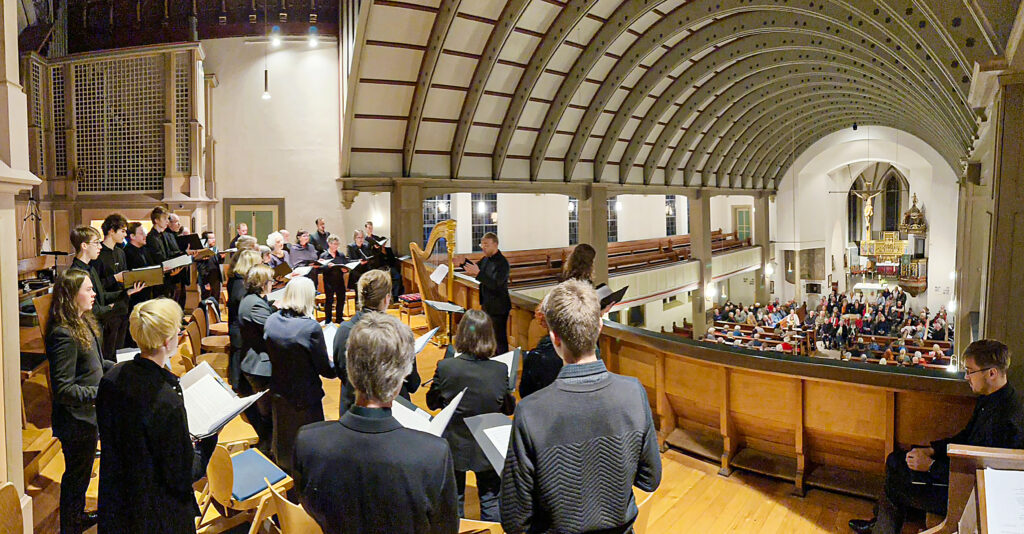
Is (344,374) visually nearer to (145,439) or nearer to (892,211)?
(145,439)

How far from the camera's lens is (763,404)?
416cm

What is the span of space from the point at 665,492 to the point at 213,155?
14908 mm

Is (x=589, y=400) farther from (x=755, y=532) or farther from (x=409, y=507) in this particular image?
(x=755, y=532)

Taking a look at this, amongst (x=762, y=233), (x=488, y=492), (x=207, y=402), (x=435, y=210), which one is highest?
(x=435, y=210)

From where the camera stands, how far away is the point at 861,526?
136 inches

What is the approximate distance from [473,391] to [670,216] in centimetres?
2703

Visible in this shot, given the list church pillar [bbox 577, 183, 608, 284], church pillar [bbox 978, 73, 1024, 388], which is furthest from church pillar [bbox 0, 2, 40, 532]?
church pillar [bbox 577, 183, 608, 284]

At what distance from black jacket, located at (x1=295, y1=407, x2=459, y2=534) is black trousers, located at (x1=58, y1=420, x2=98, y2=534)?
7.47 feet

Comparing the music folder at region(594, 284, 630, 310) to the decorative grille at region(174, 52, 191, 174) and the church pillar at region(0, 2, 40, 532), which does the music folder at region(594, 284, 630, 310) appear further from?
the decorative grille at region(174, 52, 191, 174)

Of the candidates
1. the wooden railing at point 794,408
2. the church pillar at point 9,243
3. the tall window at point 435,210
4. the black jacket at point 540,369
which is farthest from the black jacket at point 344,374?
the tall window at point 435,210

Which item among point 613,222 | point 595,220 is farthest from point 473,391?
point 613,222

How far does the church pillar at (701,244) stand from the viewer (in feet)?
76.4

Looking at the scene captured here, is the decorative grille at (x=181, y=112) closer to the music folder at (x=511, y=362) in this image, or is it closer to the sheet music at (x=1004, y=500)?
the music folder at (x=511, y=362)

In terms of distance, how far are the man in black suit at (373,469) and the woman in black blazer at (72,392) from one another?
215 cm
